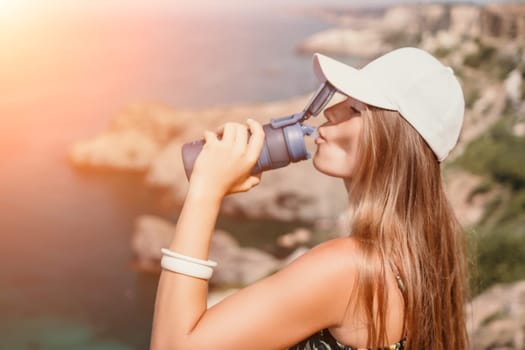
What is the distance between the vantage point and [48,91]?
3686mm

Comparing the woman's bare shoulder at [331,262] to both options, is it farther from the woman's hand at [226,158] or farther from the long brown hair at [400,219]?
the woman's hand at [226,158]

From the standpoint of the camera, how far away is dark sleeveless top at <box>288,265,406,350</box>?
0.83 meters

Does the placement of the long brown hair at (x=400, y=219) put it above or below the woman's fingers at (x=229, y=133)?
below

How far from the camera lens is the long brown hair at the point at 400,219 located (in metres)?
0.82

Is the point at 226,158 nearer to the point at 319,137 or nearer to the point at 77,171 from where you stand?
the point at 319,137

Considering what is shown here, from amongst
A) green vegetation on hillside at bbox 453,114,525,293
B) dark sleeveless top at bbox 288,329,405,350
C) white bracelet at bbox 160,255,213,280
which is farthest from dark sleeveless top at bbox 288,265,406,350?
green vegetation on hillside at bbox 453,114,525,293

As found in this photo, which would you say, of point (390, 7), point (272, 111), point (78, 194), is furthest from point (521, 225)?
point (78, 194)

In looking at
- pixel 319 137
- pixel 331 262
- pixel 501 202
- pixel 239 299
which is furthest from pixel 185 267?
pixel 501 202

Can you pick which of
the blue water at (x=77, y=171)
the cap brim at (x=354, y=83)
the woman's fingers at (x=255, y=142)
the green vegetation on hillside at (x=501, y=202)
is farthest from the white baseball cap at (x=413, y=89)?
the blue water at (x=77, y=171)

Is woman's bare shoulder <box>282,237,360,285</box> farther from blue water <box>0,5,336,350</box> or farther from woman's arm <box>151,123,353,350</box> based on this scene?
blue water <box>0,5,336,350</box>

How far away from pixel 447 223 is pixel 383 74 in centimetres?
23

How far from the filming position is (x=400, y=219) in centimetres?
86

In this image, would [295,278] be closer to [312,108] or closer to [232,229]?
[312,108]

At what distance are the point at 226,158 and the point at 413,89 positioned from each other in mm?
263
